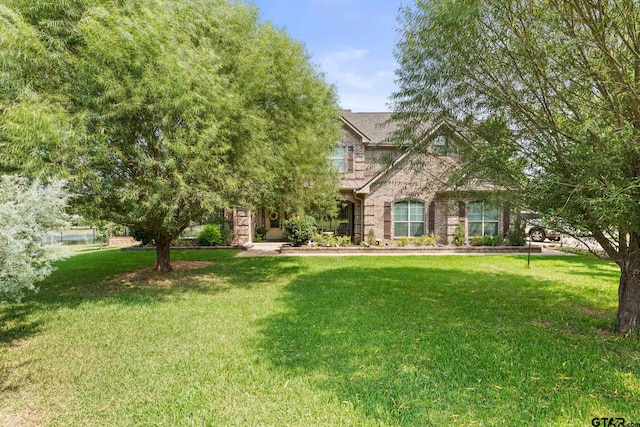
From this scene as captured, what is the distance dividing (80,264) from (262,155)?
33.9 feet

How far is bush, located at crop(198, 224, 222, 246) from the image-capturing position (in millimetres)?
16906

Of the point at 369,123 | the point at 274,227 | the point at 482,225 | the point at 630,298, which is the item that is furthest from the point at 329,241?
the point at 630,298

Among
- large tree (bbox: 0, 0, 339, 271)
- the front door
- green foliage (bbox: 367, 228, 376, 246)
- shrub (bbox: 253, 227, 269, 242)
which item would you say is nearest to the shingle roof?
green foliage (bbox: 367, 228, 376, 246)

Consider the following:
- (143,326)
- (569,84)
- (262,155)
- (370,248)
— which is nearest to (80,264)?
(143,326)

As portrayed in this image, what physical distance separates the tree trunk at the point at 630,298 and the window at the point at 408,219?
11.6 m

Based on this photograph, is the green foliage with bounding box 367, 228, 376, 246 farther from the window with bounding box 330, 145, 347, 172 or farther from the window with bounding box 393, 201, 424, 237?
the window with bounding box 330, 145, 347, 172

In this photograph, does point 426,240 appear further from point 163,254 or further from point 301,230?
point 163,254

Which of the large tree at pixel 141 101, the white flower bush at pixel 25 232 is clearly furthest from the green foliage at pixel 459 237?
the white flower bush at pixel 25 232

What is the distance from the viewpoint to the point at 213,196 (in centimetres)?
659

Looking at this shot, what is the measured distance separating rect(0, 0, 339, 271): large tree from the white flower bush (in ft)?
6.69

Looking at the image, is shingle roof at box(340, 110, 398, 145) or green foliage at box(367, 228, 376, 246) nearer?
green foliage at box(367, 228, 376, 246)

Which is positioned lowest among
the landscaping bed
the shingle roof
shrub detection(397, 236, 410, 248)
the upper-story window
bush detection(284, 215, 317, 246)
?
the landscaping bed

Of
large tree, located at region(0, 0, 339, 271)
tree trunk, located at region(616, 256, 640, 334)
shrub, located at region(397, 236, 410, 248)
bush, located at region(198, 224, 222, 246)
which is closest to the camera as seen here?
tree trunk, located at region(616, 256, 640, 334)

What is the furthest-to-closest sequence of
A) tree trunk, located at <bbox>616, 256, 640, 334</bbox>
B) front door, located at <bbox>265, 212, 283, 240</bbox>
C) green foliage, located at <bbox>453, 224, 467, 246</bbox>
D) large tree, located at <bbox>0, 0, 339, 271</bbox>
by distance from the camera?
1. front door, located at <bbox>265, 212, 283, 240</bbox>
2. green foliage, located at <bbox>453, 224, 467, 246</bbox>
3. large tree, located at <bbox>0, 0, 339, 271</bbox>
4. tree trunk, located at <bbox>616, 256, 640, 334</bbox>
